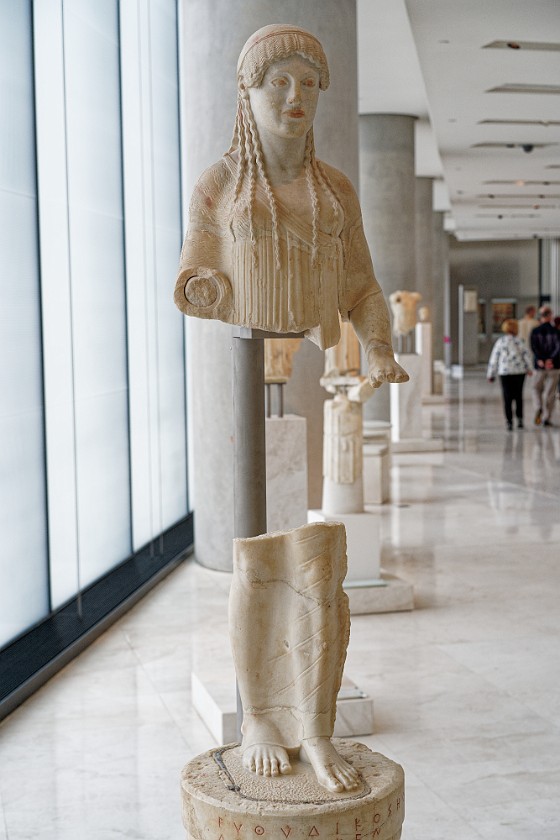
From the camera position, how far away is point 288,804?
340cm

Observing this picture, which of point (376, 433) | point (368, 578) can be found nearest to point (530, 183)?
point (376, 433)

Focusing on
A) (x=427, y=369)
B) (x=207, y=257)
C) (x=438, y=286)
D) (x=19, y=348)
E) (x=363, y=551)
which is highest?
(x=438, y=286)

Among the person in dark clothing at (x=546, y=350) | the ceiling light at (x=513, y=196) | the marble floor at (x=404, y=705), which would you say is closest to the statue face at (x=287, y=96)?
the marble floor at (x=404, y=705)

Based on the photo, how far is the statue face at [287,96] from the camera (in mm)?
3609

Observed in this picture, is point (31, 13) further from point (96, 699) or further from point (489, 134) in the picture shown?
point (489, 134)

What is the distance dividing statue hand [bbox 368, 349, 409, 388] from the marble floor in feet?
6.58

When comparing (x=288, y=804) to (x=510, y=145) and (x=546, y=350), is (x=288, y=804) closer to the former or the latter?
(x=546, y=350)

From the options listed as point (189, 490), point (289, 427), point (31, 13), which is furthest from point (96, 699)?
point (189, 490)

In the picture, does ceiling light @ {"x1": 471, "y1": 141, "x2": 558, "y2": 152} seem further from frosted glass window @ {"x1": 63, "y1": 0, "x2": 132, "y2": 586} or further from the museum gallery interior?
frosted glass window @ {"x1": 63, "y1": 0, "x2": 132, "y2": 586}

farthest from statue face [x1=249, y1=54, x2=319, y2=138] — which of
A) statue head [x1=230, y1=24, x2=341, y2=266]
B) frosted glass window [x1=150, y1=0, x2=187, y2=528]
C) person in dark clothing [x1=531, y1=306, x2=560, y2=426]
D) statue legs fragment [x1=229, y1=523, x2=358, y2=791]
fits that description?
person in dark clothing [x1=531, y1=306, x2=560, y2=426]

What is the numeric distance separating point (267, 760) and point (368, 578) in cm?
444

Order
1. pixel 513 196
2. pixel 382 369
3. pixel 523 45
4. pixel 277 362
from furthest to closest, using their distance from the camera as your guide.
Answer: pixel 513 196 → pixel 523 45 → pixel 277 362 → pixel 382 369

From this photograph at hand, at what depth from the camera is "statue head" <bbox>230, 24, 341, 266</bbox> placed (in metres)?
3.59

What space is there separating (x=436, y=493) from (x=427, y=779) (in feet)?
27.1
